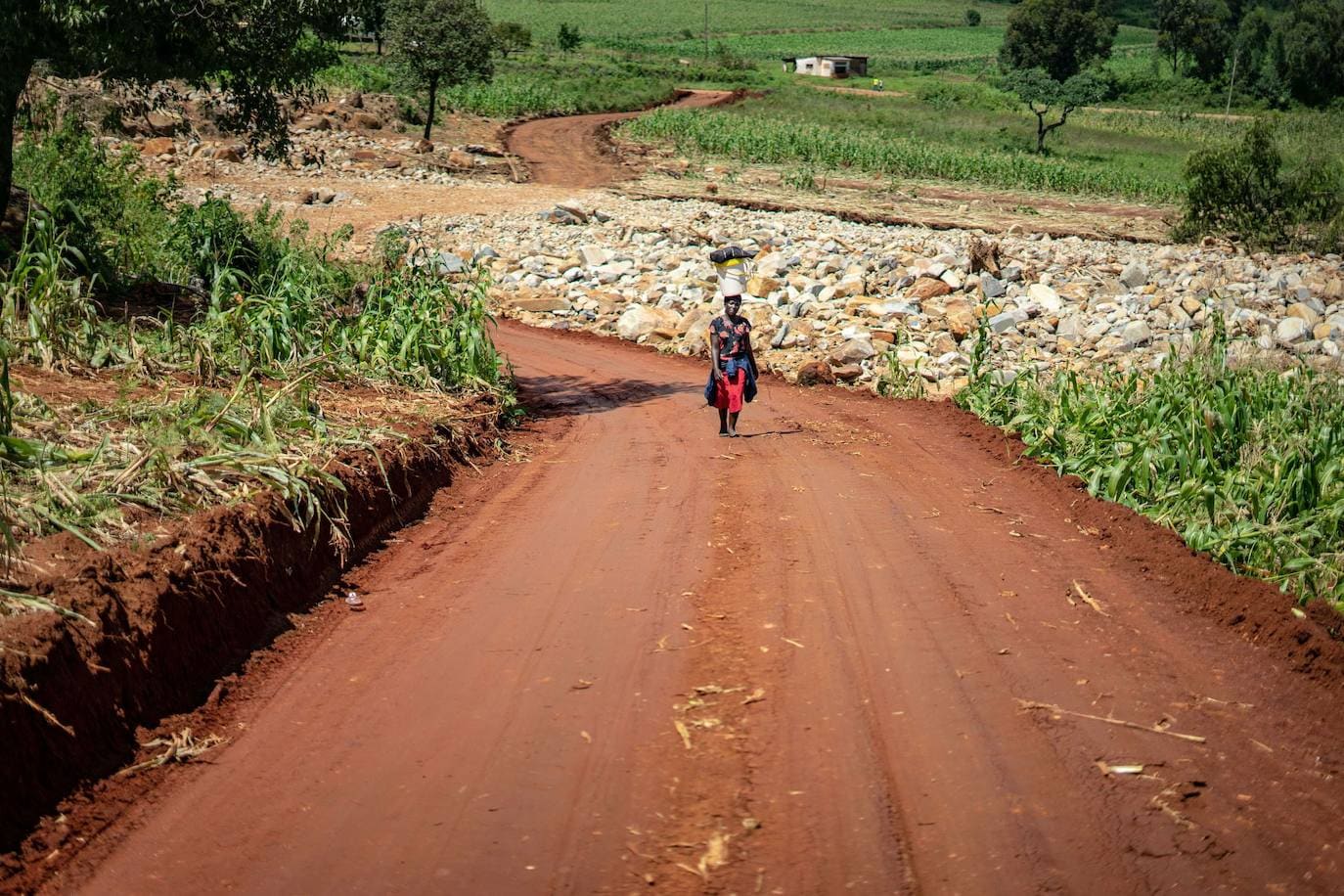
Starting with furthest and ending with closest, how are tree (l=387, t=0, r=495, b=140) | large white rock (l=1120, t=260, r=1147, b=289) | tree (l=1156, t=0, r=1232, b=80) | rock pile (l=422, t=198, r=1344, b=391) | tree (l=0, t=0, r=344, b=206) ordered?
tree (l=1156, t=0, r=1232, b=80), tree (l=387, t=0, r=495, b=140), large white rock (l=1120, t=260, r=1147, b=289), rock pile (l=422, t=198, r=1344, b=391), tree (l=0, t=0, r=344, b=206)

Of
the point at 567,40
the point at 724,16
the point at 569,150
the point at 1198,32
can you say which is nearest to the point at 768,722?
the point at 569,150

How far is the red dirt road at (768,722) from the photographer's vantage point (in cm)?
494

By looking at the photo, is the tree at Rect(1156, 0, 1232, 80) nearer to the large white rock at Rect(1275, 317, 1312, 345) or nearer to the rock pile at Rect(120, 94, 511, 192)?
the rock pile at Rect(120, 94, 511, 192)

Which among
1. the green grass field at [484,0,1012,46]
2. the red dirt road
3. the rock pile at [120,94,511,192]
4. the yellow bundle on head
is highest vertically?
the green grass field at [484,0,1012,46]

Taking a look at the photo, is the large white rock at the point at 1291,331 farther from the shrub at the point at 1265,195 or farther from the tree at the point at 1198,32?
the tree at the point at 1198,32

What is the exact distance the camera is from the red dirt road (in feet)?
16.2

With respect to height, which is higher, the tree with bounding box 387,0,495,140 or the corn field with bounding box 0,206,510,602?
the tree with bounding box 387,0,495,140

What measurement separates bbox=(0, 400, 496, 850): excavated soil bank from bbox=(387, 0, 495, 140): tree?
107 feet

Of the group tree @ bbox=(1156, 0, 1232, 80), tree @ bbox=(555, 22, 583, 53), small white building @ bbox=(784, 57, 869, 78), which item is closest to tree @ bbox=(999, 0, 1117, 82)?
small white building @ bbox=(784, 57, 869, 78)

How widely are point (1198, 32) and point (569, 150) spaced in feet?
250

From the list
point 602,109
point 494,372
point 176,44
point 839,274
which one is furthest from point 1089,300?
point 602,109

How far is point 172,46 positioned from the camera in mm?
12719

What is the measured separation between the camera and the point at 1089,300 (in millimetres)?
20656

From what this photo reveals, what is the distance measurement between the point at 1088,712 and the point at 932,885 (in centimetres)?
200
